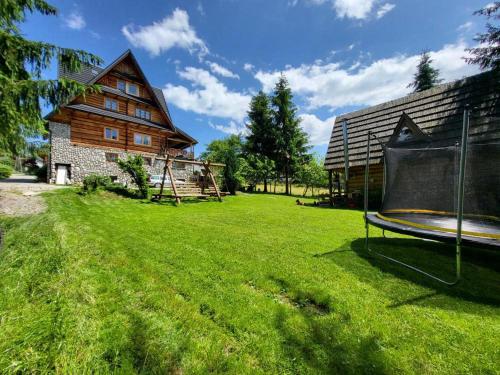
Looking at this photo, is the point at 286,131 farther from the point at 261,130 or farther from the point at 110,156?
the point at 110,156

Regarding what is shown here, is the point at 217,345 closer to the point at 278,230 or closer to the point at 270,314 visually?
the point at 270,314

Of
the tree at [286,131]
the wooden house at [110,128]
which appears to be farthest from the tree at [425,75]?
the wooden house at [110,128]

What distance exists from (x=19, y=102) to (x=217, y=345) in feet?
20.7

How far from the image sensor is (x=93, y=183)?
1102 cm

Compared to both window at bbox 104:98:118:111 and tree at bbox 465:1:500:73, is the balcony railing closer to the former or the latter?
window at bbox 104:98:118:111

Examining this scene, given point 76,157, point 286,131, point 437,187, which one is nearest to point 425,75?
point 286,131

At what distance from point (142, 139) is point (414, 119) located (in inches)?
840

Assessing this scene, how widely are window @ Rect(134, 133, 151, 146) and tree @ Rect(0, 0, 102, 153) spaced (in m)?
15.9

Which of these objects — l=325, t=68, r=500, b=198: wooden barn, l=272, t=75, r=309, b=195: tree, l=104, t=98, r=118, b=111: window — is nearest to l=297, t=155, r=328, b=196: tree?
l=272, t=75, r=309, b=195: tree

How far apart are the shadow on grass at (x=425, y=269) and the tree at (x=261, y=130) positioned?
21.4 metres

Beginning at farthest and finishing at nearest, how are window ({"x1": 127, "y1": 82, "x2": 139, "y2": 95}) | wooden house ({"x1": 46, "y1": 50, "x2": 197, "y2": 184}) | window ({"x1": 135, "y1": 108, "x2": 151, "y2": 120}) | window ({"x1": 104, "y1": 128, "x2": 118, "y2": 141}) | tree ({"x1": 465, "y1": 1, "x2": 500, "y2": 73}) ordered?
1. window ({"x1": 135, "y1": 108, "x2": 151, "y2": 120})
2. window ({"x1": 127, "y1": 82, "x2": 139, "y2": 95})
3. window ({"x1": 104, "y1": 128, "x2": 118, "y2": 141})
4. wooden house ({"x1": 46, "y1": 50, "x2": 197, "y2": 184})
5. tree ({"x1": 465, "y1": 1, "x2": 500, "y2": 73})

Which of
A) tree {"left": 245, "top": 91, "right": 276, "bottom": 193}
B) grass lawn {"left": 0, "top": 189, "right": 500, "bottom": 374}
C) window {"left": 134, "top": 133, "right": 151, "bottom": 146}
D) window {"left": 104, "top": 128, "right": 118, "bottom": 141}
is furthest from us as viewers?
tree {"left": 245, "top": 91, "right": 276, "bottom": 193}

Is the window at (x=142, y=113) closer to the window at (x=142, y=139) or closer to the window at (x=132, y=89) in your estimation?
the window at (x=132, y=89)

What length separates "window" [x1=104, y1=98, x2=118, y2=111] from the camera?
1964 cm
